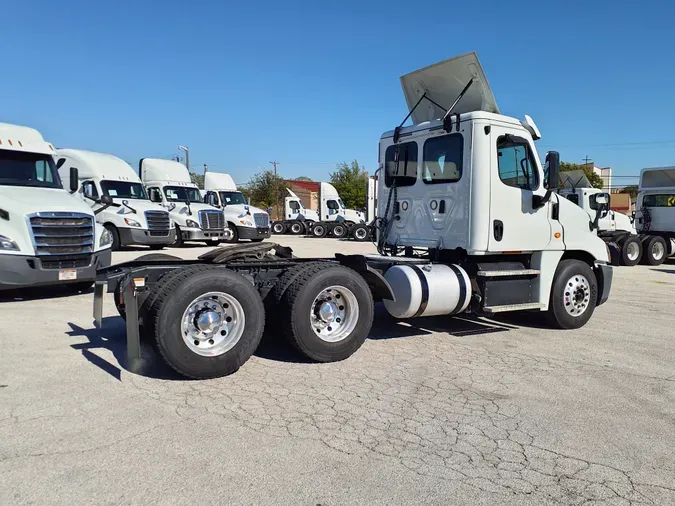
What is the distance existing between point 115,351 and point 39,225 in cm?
387

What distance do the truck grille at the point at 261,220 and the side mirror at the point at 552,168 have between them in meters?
19.2

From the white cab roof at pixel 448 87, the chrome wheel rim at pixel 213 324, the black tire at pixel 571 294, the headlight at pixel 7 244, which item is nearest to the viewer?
the chrome wheel rim at pixel 213 324

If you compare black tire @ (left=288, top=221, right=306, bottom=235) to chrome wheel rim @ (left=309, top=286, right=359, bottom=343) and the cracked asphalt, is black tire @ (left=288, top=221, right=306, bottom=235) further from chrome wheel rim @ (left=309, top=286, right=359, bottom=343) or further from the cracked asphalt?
chrome wheel rim @ (left=309, top=286, right=359, bottom=343)

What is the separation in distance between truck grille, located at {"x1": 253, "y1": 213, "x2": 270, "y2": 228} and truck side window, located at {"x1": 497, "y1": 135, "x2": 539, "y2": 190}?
62.4 feet

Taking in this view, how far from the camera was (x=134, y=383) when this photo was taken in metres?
4.76

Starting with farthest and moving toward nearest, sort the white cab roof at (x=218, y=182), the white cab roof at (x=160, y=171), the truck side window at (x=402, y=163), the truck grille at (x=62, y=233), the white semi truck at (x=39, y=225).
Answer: the white cab roof at (x=218, y=182), the white cab roof at (x=160, y=171), the truck grille at (x=62, y=233), the white semi truck at (x=39, y=225), the truck side window at (x=402, y=163)

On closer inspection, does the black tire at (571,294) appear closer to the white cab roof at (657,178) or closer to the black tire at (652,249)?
the black tire at (652,249)

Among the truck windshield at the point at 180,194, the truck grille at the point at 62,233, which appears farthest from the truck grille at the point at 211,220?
the truck grille at the point at 62,233

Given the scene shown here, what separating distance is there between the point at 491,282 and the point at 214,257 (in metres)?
3.39

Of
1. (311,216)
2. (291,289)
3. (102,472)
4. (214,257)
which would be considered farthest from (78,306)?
(311,216)

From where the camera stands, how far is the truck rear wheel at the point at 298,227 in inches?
1390

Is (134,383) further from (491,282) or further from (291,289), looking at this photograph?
(491,282)

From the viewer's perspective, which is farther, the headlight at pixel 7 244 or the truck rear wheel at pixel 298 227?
the truck rear wheel at pixel 298 227

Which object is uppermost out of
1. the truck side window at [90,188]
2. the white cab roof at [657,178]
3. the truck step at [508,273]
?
the white cab roof at [657,178]
